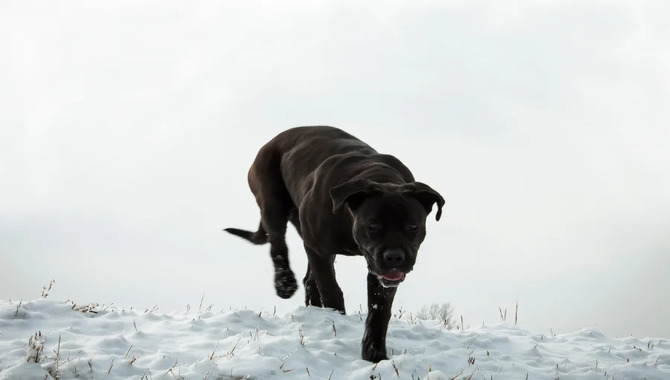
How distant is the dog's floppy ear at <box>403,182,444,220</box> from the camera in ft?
18.2

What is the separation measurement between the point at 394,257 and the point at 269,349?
1.20 m

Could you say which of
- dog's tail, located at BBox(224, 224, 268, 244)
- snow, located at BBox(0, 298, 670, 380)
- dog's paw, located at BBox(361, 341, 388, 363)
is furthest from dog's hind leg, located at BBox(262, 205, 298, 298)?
dog's paw, located at BBox(361, 341, 388, 363)

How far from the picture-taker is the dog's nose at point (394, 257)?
5223 millimetres

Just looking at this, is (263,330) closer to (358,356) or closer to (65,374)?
(358,356)

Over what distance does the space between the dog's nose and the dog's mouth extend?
80mm

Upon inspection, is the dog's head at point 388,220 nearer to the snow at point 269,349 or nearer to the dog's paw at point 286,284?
the snow at point 269,349

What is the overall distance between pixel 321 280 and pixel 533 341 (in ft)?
7.19

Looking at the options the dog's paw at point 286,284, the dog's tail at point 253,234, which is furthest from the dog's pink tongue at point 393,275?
the dog's tail at point 253,234


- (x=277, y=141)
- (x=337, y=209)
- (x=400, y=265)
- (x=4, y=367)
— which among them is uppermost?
(x=277, y=141)

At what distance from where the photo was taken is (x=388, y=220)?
541cm

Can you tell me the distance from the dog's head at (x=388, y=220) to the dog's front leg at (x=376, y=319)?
7.1 inches

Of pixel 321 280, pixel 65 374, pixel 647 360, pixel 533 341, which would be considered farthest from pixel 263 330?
pixel 647 360

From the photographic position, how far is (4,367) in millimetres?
4762

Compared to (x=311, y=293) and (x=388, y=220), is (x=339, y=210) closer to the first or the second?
(x=388, y=220)
